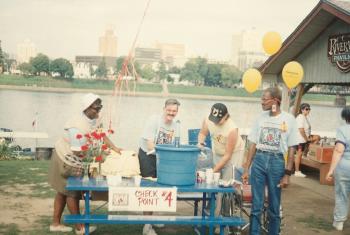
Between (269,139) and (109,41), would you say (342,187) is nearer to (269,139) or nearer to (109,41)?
(269,139)

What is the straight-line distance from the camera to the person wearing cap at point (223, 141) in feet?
17.0

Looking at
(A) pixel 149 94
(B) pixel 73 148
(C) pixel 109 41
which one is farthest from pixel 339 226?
(A) pixel 149 94

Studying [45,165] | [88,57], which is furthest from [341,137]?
[88,57]

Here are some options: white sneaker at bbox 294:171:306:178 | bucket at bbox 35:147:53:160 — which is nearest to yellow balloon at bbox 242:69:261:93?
white sneaker at bbox 294:171:306:178

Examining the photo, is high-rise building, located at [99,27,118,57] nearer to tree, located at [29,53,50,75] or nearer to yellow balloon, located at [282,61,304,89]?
tree, located at [29,53,50,75]

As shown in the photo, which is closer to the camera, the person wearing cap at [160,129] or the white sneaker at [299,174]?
the person wearing cap at [160,129]

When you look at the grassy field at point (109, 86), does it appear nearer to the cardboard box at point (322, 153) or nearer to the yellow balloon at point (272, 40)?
the cardboard box at point (322, 153)

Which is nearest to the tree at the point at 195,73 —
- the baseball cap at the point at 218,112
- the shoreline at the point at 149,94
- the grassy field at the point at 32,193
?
the shoreline at the point at 149,94

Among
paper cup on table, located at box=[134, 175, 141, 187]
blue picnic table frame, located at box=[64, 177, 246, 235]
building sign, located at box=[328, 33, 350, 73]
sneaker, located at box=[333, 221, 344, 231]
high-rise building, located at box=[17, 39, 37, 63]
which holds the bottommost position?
sneaker, located at box=[333, 221, 344, 231]

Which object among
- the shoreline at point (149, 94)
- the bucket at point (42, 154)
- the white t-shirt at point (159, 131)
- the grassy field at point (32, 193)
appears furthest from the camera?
the shoreline at point (149, 94)

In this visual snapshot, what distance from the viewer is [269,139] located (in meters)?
5.13

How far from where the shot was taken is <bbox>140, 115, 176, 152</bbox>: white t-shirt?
5.44m

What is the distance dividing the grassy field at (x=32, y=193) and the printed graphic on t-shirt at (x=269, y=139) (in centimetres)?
158

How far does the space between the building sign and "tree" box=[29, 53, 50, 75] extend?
81183 millimetres
